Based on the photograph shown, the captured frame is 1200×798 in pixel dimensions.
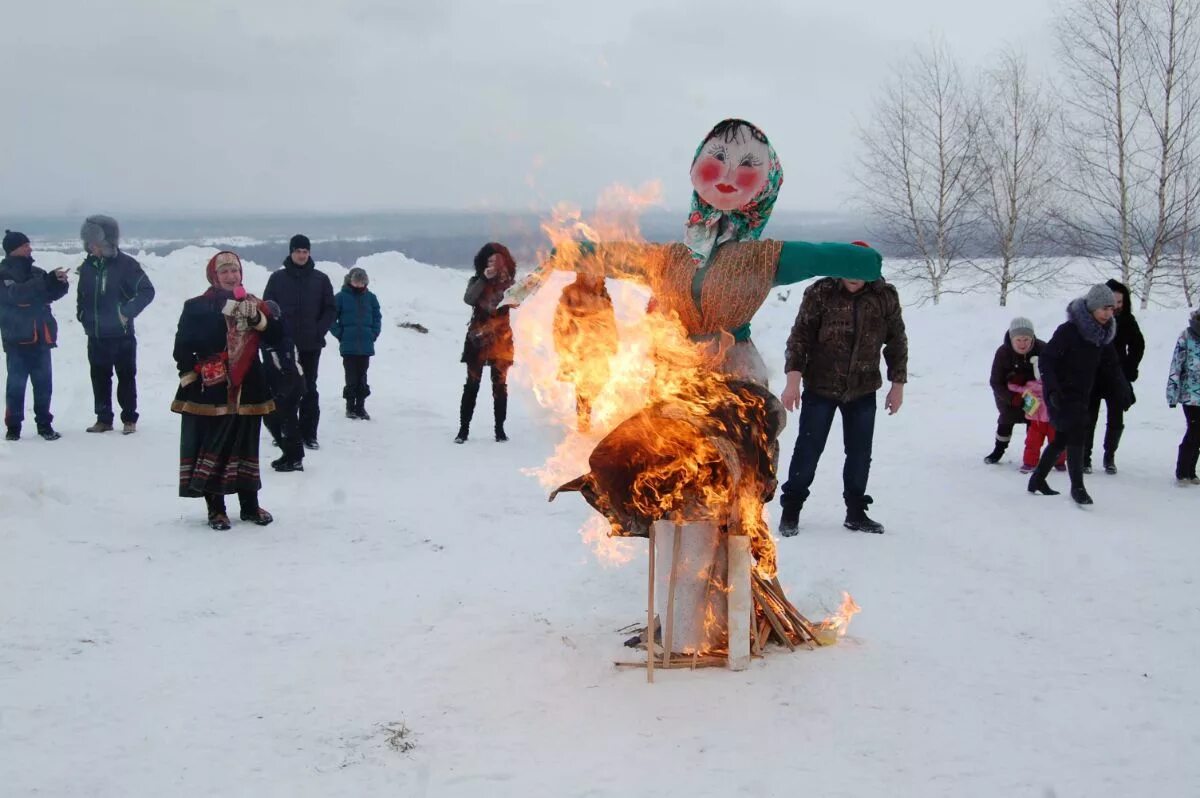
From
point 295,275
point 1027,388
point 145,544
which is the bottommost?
point 145,544

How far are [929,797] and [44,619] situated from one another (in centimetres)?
417

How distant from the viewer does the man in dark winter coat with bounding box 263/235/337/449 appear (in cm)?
941

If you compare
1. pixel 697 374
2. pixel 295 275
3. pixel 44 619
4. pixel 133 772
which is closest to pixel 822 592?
pixel 697 374

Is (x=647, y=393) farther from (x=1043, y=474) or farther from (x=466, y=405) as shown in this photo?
(x=466, y=405)

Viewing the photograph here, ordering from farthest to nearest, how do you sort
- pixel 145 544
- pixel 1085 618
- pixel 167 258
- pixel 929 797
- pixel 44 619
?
1. pixel 167 258
2. pixel 145 544
3. pixel 1085 618
4. pixel 44 619
5. pixel 929 797

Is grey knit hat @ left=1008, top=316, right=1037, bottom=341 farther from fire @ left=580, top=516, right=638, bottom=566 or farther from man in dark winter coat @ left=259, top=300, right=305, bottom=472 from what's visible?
man in dark winter coat @ left=259, top=300, right=305, bottom=472

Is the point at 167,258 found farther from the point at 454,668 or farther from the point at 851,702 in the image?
the point at 851,702

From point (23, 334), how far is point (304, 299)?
109 inches

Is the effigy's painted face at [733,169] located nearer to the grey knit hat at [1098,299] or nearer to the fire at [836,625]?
the fire at [836,625]

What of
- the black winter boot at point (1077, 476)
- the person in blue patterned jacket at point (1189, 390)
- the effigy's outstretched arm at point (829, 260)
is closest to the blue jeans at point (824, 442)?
the black winter boot at point (1077, 476)

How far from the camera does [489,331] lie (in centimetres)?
993

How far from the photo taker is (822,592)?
5.34 meters

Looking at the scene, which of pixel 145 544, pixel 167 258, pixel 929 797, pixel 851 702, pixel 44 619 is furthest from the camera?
pixel 167 258

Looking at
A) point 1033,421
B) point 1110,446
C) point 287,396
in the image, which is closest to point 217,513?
point 287,396
